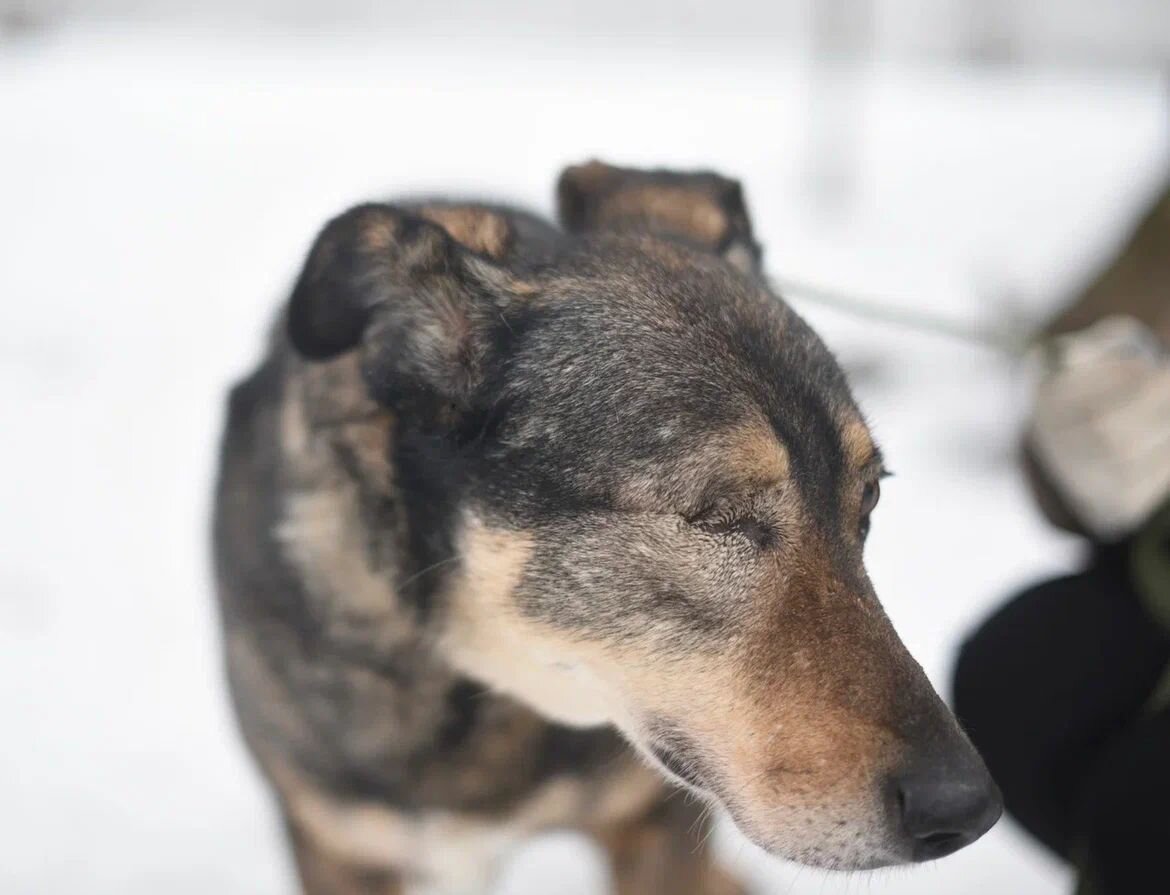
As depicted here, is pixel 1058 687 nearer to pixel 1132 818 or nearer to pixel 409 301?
pixel 1132 818

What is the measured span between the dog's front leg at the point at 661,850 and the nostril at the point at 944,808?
3.44 feet

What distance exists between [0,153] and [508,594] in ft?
20.9

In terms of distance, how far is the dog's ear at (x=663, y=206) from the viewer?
8.57 feet

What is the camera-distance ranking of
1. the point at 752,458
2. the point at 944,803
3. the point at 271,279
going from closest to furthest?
the point at 944,803 → the point at 752,458 → the point at 271,279

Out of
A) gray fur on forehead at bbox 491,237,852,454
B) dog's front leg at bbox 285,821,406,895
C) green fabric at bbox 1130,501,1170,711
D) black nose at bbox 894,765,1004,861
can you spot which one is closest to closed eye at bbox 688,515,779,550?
gray fur on forehead at bbox 491,237,852,454

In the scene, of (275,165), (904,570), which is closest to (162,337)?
(275,165)

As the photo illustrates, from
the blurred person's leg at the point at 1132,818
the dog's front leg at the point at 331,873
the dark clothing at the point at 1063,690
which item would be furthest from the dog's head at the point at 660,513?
the dark clothing at the point at 1063,690

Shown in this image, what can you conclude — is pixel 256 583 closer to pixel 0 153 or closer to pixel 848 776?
pixel 848 776

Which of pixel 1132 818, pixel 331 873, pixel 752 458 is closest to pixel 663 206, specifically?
pixel 752 458

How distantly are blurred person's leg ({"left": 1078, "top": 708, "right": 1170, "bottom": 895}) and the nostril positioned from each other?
1.87ft

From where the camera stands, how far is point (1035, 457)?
3.02m

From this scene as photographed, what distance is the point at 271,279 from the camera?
651 centimetres

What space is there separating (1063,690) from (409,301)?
63.1 inches

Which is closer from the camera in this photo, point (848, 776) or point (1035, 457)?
point (848, 776)
